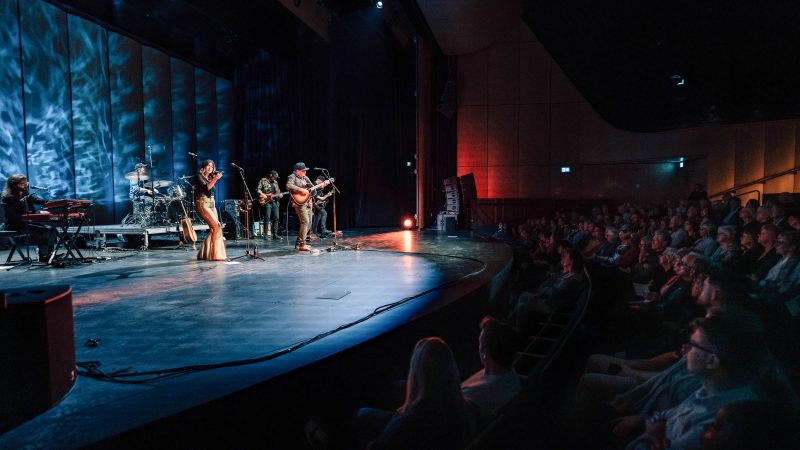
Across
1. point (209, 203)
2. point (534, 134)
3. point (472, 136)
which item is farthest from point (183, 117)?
point (534, 134)

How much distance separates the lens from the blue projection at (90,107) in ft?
26.1

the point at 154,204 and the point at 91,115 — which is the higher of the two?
the point at 91,115

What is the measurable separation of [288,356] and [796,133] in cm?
1352

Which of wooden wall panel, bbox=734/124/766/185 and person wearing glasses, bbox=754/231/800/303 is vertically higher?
wooden wall panel, bbox=734/124/766/185

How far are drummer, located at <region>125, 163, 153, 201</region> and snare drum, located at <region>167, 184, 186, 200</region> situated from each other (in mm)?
433

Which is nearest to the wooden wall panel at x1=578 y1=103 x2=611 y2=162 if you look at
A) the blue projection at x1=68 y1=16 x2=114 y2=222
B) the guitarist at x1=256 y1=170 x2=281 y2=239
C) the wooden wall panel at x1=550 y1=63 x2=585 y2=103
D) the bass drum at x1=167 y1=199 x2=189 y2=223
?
the wooden wall panel at x1=550 y1=63 x2=585 y2=103

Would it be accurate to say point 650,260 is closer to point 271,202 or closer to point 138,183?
point 271,202

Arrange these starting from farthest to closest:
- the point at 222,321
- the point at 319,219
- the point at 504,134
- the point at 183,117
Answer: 1. the point at 504,134
2. the point at 183,117
3. the point at 319,219
4. the point at 222,321

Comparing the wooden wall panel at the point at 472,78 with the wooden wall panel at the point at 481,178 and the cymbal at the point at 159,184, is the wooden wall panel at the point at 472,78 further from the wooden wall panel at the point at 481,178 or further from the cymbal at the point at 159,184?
the cymbal at the point at 159,184

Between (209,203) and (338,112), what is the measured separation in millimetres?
6237

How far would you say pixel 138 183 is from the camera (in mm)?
9195

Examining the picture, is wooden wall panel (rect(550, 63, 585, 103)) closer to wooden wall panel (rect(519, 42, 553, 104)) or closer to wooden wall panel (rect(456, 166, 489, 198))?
wooden wall panel (rect(519, 42, 553, 104))

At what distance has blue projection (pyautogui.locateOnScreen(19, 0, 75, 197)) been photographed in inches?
319

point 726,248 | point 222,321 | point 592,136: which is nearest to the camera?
point 222,321
